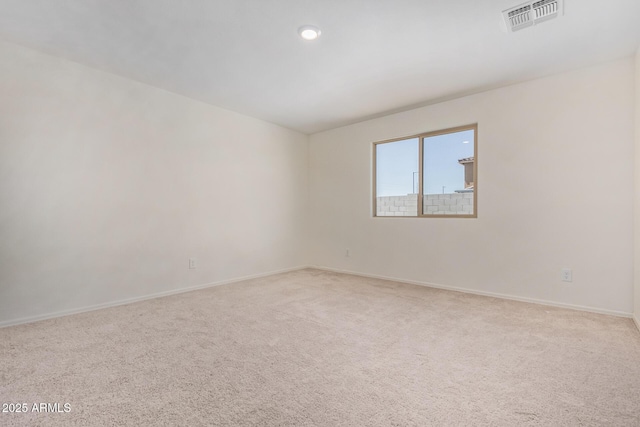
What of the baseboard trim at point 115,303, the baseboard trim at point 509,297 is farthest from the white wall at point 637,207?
the baseboard trim at point 115,303

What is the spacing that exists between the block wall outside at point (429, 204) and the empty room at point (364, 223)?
26 mm

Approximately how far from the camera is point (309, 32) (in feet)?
7.52

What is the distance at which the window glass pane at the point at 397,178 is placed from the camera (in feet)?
13.5

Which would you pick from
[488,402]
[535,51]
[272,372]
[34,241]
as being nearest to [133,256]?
[34,241]

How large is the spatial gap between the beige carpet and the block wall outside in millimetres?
1245

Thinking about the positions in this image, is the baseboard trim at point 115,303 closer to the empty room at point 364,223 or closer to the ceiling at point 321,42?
the empty room at point 364,223

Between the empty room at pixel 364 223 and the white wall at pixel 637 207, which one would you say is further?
the white wall at pixel 637 207

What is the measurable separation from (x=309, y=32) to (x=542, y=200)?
2.80 metres

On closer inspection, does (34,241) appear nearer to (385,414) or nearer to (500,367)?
(385,414)

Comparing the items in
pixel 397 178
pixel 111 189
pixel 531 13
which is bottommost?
pixel 111 189

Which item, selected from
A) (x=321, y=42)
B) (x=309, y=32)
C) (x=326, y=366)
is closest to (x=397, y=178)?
(x=321, y=42)

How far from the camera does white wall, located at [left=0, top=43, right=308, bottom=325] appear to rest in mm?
2510

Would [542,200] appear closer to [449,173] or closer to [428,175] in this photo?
[449,173]

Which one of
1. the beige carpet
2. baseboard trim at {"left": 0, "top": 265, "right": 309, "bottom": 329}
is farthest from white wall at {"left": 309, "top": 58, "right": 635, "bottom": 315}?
baseboard trim at {"left": 0, "top": 265, "right": 309, "bottom": 329}
